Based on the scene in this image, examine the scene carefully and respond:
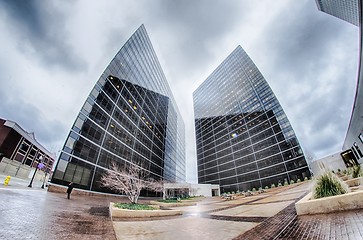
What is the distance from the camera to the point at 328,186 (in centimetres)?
689

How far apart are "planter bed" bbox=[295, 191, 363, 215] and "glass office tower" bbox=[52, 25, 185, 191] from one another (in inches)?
1153

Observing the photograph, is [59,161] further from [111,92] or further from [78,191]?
[111,92]

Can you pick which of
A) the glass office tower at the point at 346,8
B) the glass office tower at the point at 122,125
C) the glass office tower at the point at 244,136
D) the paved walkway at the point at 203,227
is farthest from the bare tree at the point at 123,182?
the glass office tower at the point at 346,8

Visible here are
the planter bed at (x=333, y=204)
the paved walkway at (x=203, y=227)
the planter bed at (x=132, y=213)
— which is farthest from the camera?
the planter bed at (x=132, y=213)

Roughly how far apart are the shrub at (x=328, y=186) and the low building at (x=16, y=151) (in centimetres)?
4843

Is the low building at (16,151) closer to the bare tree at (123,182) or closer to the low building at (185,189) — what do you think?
the bare tree at (123,182)

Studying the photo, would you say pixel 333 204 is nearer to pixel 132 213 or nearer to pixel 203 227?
pixel 203 227

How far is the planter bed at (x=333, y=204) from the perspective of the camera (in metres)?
5.67

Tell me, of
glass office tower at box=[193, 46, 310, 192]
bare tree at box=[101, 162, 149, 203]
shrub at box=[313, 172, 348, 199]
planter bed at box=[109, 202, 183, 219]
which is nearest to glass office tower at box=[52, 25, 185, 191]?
bare tree at box=[101, 162, 149, 203]

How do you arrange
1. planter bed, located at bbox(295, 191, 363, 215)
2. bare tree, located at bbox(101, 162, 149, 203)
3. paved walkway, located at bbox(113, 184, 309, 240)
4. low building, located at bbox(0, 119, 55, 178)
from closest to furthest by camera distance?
paved walkway, located at bbox(113, 184, 309, 240) → planter bed, located at bbox(295, 191, 363, 215) → bare tree, located at bbox(101, 162, 149, 203) → low building, located at bbox(0, 119, 55, 178)

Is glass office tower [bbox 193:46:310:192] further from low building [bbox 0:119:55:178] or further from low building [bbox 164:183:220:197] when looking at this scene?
low building [bbox 0:119:55:178]

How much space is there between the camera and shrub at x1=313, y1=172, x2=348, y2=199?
6.64m

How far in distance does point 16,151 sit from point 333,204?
6644 cm

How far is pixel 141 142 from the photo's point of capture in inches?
1764
